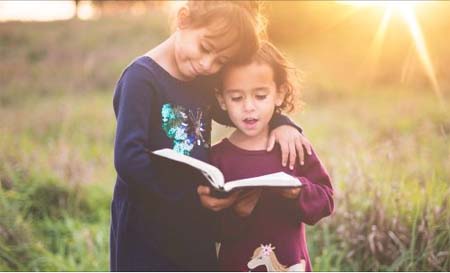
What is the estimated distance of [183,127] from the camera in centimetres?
252

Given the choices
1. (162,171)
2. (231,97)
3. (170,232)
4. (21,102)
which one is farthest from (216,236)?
(21,102)

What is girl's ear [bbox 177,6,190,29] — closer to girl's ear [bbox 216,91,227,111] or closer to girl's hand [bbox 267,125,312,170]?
girl's ear [bbox 216,91,227,111]

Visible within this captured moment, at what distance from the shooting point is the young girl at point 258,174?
8.30 feet

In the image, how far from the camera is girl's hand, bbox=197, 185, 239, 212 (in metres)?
2.38

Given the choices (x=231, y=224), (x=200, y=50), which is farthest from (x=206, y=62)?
(x=231, y=224)

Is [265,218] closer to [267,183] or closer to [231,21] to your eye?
[267,183]

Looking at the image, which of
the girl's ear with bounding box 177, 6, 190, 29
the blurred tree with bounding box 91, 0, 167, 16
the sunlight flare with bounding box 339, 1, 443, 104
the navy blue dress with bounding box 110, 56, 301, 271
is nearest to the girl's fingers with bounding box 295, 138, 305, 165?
the navy blue dress with bounding box 110, 56, 301, 271

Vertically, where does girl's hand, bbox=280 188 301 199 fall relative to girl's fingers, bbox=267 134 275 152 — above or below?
below

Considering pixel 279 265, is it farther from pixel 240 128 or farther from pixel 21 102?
pixel 21 102

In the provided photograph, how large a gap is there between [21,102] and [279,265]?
3.25 m

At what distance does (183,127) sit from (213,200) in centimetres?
31

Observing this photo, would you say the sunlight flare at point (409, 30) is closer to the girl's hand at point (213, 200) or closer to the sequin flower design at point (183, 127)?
the sequin flower design at point (183, 127)

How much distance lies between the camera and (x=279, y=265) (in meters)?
2.55

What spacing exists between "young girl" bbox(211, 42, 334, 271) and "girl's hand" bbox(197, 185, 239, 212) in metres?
0.11
